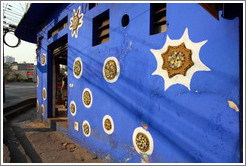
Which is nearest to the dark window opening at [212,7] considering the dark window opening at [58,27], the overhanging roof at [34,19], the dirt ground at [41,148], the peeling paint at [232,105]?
the peeling paint at [232,105]

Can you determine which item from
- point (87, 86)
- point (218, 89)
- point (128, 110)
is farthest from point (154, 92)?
point (87, 86)

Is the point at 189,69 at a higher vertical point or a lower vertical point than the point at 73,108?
higher

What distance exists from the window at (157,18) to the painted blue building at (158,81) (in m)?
0.01

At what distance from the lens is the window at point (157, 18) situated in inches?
88.9

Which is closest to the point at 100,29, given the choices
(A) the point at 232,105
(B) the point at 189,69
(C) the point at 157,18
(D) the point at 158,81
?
(C) the point at 157,18

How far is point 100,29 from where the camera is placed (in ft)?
11.2

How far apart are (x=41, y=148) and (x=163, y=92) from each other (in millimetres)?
3669

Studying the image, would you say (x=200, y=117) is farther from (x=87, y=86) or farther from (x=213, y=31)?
(x=87, y=86)

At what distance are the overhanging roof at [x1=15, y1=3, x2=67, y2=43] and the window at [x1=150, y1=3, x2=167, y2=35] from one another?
11.6 feet

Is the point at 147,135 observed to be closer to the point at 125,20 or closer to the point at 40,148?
the point at 125,20

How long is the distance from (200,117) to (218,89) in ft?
1.23

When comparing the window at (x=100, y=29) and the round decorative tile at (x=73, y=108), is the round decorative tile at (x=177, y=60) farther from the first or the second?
the round decorative tile at (x=73, y=108)

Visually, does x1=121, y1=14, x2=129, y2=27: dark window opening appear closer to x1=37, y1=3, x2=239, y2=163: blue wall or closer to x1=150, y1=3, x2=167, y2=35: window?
x1=37, y1=3, x2=239, y2=163: blue wall

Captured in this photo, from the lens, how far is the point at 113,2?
2900 millimetres
